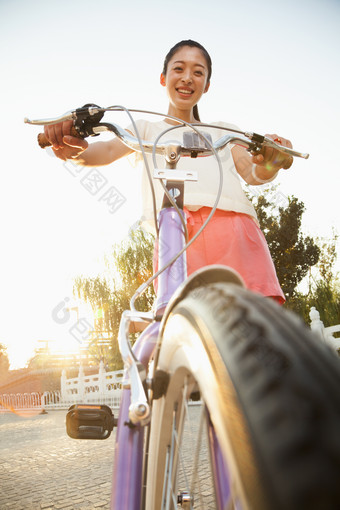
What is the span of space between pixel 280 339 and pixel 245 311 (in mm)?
63

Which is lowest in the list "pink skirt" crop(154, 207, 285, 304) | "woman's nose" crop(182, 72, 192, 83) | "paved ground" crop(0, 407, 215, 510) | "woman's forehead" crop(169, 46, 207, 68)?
"paved ground" crop(0, 407, 215, 510)

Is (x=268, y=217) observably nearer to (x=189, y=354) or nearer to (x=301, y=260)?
(x=301, y=260)

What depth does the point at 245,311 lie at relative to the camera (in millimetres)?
431

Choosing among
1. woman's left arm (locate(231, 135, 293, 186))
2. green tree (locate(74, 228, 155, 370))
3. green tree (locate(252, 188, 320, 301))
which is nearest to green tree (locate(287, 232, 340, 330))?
green tree (locate(252, 188, 320, 301))

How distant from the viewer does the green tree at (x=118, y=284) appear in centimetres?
1800

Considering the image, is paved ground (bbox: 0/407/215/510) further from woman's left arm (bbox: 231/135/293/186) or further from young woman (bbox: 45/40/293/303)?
woman's left arm (bbox: 231/135/293/186)

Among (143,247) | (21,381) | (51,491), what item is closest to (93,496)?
(51,491)

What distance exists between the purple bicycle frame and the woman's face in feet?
2.42

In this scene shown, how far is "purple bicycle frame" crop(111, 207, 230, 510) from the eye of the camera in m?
0.82

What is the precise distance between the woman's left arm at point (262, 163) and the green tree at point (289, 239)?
15.5m

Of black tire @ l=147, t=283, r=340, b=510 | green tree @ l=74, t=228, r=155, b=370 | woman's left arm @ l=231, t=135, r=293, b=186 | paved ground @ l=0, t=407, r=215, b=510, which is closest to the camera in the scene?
black tire @ l=147, t=283, r=340, b=510

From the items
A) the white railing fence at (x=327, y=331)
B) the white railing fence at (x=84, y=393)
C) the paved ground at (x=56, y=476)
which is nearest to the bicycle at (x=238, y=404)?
the paved ground at (x=56, y=476)

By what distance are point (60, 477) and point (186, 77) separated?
2971mm

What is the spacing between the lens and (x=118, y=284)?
19.4 metres
